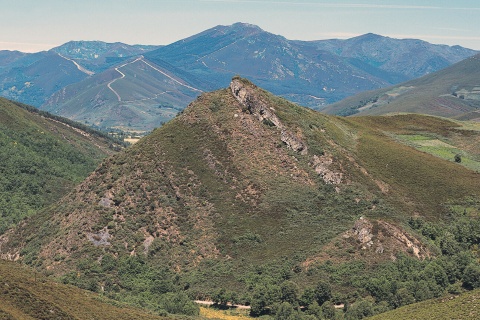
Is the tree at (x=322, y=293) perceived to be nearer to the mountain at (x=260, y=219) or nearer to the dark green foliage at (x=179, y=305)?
the mountain at (x=260, y=219)

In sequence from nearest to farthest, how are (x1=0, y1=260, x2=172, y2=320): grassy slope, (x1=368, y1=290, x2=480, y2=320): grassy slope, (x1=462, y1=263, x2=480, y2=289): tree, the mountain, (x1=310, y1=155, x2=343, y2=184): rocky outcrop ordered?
1. (x1=0, y1=260, x2=172, y2=320): grassy slope
2. (x1=368, y1=290, x2=480, y2=320): grassy slope
3. (x1=462, y1=263, x2=480, y2=289): tree
4. the mountain
5. (x1=310, y1=155, x2=343, y2=184): rocky outcrop

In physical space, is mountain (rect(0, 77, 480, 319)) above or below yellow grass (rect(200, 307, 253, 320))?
above

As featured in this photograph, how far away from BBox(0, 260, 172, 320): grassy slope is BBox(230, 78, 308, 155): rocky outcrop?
219 ft

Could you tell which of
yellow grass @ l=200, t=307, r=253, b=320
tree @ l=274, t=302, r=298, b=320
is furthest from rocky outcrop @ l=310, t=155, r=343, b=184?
yellow grass @ l=200, t=307, r=253, b=320

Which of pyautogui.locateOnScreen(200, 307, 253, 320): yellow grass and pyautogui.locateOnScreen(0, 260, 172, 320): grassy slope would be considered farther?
pyautogui.locateOnScreen(200, 307, 253, 320): yellow grass

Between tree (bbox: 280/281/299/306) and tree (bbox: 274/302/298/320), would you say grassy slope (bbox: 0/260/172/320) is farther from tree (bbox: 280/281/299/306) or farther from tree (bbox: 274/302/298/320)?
tree (bbox: 280/281/299/306)

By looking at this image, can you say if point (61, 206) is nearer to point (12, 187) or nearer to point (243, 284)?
point (243, 284)

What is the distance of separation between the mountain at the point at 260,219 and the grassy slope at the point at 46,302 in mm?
15718

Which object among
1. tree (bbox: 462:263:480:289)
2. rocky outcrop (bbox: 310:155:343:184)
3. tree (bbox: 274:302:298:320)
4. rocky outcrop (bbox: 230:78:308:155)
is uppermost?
rocky outcrop (bbox: 230:78:308:155)

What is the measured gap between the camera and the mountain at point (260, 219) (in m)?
109

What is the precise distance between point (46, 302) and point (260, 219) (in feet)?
200

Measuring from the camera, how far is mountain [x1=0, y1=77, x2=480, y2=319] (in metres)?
109

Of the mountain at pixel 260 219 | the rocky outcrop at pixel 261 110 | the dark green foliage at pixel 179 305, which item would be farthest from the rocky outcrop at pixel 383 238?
the dark green foliage at pixel 179 305

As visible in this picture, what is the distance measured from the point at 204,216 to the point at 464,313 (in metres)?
61.6
